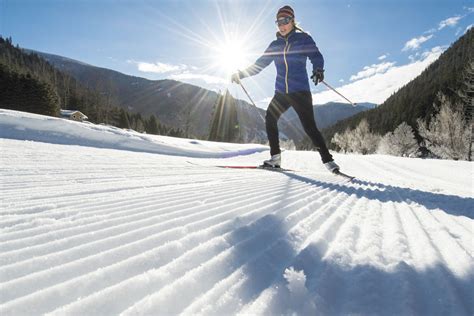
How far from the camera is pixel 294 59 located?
14.9 feet

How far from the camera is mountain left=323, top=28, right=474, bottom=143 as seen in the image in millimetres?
64875

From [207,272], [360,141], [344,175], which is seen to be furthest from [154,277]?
[360,141]

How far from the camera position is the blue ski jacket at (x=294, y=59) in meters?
4.47

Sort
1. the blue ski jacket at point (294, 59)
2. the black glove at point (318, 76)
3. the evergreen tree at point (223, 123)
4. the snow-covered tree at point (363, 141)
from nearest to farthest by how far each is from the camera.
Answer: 1. the black glove at point (318, 76)
2. the blue ski jacket at point (294, 59)
3. the evergreen tree at point (223, 123)
4. the snow-covered tree at point (363, 141)

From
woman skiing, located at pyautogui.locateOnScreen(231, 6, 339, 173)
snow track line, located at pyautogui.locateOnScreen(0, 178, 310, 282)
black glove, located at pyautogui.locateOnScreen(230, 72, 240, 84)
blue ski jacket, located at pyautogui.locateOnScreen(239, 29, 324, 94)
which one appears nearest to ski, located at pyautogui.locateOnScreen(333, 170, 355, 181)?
woman skiing, located at pyautogui.locateOnScreen(231, 6, 339, 173)

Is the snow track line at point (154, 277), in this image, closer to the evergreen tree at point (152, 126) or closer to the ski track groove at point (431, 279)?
the ski track groove at point (431, 279)

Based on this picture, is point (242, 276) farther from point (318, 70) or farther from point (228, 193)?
point (318, 70)

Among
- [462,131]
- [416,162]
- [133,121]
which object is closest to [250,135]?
[133,121]

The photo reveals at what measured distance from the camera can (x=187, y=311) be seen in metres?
0.64

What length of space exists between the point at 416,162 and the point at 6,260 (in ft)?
27.2

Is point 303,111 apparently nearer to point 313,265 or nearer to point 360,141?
point 313,265

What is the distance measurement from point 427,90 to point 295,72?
81052mm

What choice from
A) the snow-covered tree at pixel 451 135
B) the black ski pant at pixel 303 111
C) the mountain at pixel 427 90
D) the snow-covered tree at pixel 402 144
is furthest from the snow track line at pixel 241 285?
the mountain at pixel 427 90

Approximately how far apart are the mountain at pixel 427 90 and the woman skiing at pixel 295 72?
69.0 meters
